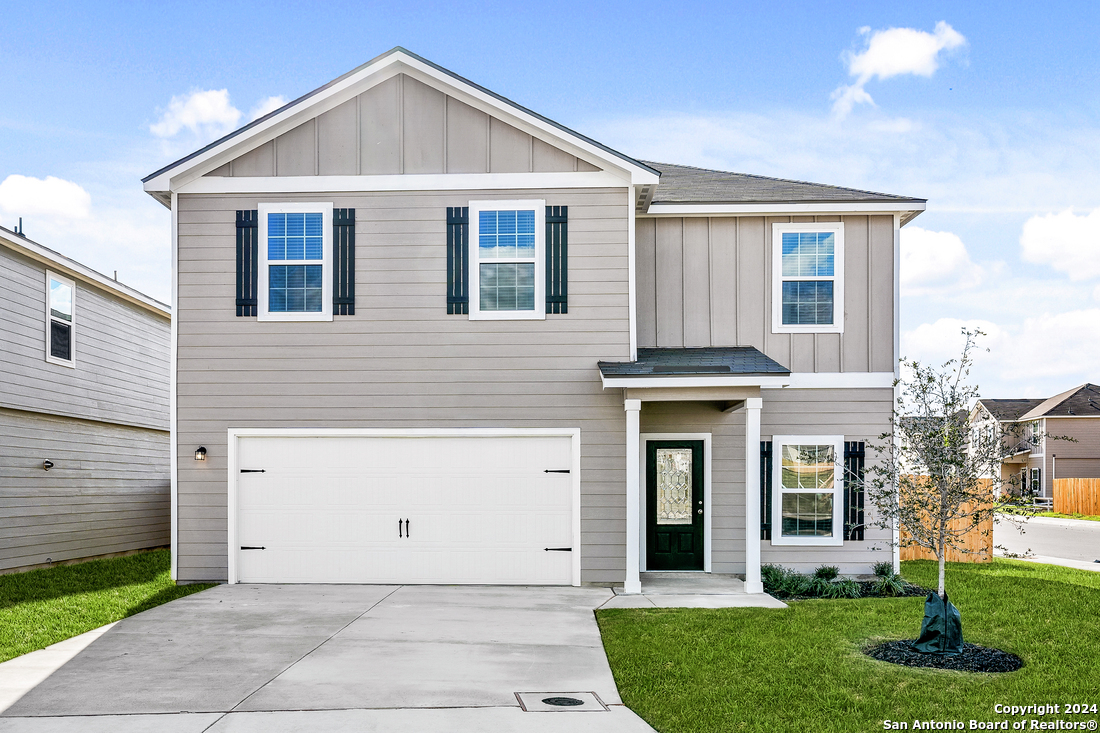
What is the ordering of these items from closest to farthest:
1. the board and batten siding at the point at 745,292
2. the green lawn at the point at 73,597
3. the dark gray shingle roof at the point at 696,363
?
the green lawn at the point at 73,597 < the dark gray shingle roof at the point at 696,363 < the board and batten siding at the point at 745,292

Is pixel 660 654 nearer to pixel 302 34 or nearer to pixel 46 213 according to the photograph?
pixel 302 34

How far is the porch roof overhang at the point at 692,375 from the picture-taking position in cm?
1063

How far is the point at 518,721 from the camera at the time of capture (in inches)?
229

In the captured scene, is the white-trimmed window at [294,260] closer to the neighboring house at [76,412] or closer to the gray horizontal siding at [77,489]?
the neighboring house at [76,412]

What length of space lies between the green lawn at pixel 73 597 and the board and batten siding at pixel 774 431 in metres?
6.69

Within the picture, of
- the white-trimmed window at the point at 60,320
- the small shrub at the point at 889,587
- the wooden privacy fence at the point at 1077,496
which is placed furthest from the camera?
the wooden privacy fence at the point at 1077,496

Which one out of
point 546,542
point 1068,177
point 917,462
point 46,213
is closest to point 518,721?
point 917,462

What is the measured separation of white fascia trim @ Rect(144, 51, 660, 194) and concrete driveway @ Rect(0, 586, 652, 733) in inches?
212

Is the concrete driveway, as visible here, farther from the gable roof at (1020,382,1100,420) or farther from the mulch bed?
the gable roof at (1020,382,1100,420)

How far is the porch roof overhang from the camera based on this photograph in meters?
10.6

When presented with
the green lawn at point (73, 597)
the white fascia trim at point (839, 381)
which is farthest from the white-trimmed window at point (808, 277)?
the green lawn at point (73, 597)

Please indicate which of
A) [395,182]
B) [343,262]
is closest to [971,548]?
[395,182]

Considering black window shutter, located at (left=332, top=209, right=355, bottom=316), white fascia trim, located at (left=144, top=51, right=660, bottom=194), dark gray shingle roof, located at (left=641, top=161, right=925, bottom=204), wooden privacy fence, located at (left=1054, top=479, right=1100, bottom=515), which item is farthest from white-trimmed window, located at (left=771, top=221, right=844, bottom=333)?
wooden privacy fence, located at (left=1054, top=479, right=1100, bottom=515)

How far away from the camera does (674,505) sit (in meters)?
12.3
